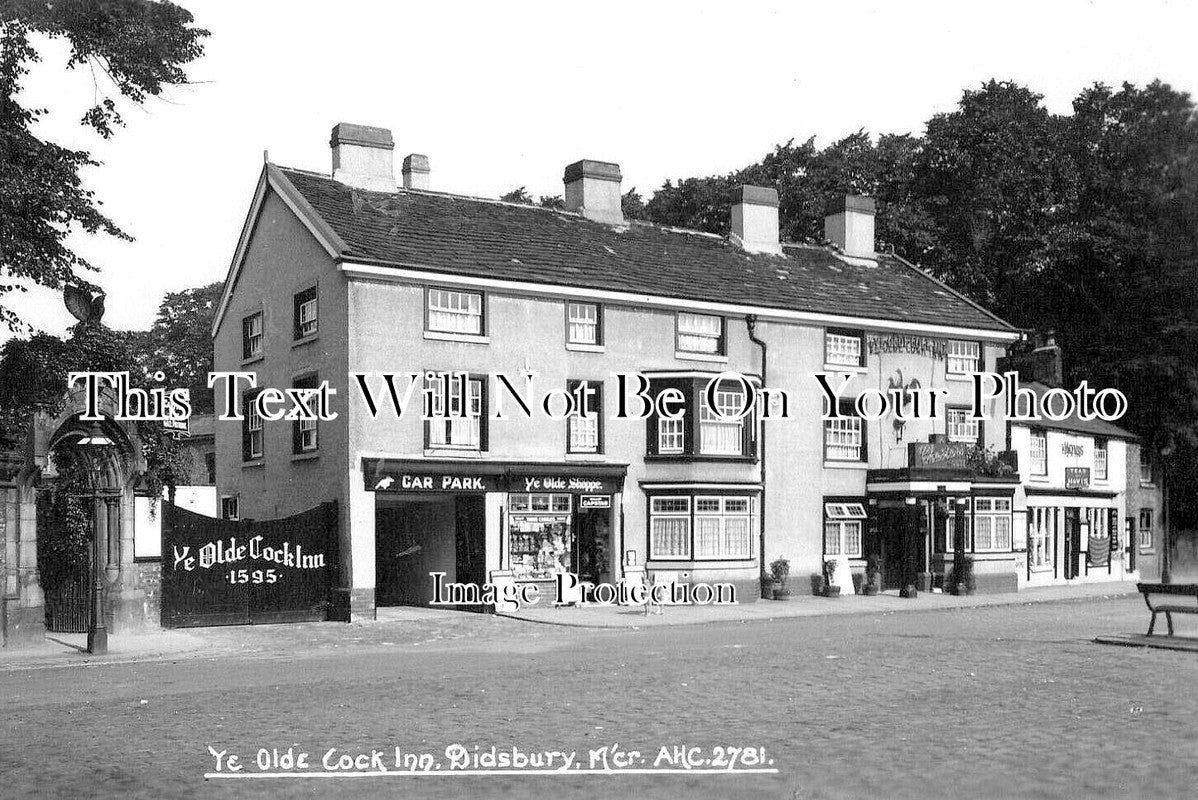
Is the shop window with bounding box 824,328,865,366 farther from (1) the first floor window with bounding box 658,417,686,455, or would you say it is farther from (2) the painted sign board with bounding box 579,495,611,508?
(2) the painted sign board with bounding box 579,495,611,508

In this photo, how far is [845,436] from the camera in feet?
125

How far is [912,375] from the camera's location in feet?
129

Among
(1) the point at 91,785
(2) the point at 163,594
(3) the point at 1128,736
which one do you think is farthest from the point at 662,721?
(2) the point at 163,594

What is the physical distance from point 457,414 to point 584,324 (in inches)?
176

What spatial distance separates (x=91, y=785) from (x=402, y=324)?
21260 mm

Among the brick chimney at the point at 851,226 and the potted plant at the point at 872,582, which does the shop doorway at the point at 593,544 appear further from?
the brick chimney at the point at 851,226

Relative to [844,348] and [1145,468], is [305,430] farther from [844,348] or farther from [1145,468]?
[1145,468]

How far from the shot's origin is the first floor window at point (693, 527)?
33.9 m

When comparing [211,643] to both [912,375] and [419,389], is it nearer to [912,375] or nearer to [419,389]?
[419,389]

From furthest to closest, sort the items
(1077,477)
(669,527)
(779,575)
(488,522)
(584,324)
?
(1077,477) < (779,575) < (669,527) < (584,324) < (488,522)

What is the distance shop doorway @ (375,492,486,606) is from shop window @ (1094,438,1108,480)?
82.2ft

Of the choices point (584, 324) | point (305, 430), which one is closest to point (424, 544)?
point (305, 430)

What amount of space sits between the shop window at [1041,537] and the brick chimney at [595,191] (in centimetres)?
1677

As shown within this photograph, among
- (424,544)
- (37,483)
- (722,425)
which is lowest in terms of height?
(424,544)
